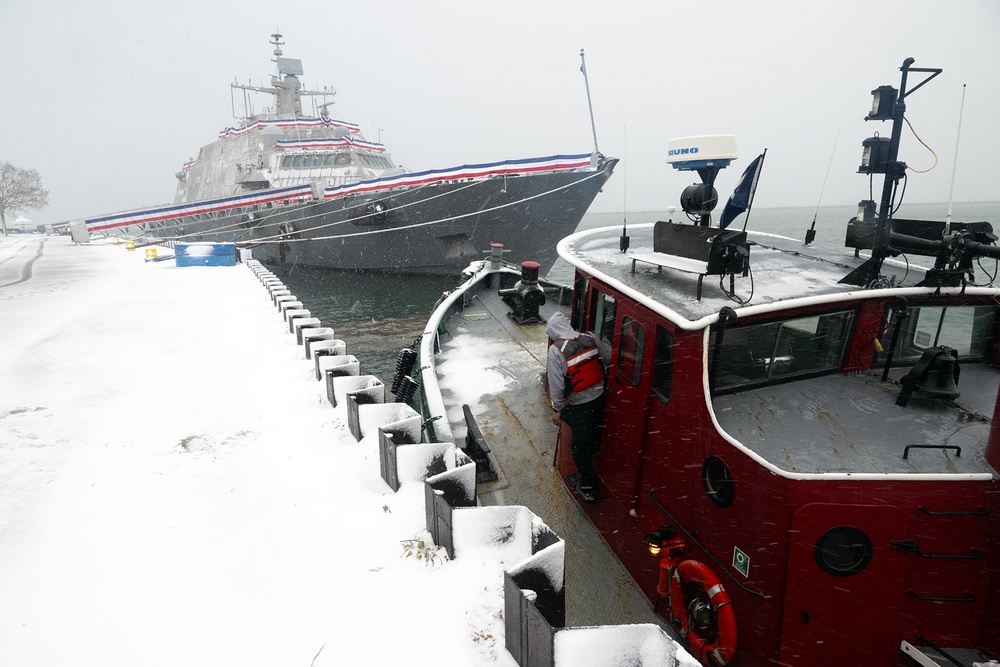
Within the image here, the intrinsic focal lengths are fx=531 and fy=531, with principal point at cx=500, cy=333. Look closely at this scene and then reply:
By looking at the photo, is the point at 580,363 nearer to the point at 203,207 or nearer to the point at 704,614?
the point at 704,614

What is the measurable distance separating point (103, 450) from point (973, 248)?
734 centimetres

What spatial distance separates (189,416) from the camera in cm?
561

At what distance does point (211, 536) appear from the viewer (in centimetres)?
358

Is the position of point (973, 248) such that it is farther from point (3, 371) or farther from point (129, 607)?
point (3, 371)

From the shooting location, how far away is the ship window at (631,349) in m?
4.78

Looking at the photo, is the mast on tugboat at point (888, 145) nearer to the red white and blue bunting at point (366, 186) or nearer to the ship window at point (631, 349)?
the ship window at point (631, 349)

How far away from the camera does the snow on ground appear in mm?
2738

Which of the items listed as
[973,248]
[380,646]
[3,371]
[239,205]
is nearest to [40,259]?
[239,205]

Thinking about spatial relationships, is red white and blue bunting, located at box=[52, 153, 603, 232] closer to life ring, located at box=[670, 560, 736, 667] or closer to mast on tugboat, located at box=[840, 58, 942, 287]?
mast on tugboat, located at box=[840, 58, 942, 287]

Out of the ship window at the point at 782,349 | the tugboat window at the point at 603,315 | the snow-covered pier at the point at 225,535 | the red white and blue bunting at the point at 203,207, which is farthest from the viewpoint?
the red white and blue bunting at the point at 203,207

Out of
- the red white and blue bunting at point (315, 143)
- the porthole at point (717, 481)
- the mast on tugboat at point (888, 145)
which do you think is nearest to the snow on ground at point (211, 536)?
the porthole at point (717, 481)

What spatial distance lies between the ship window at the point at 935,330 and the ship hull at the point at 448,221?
20.5 meters

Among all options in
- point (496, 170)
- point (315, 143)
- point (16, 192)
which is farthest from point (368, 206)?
point (16, 192)

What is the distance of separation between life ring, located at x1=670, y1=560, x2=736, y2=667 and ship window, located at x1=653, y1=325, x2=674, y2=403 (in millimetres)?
1323
